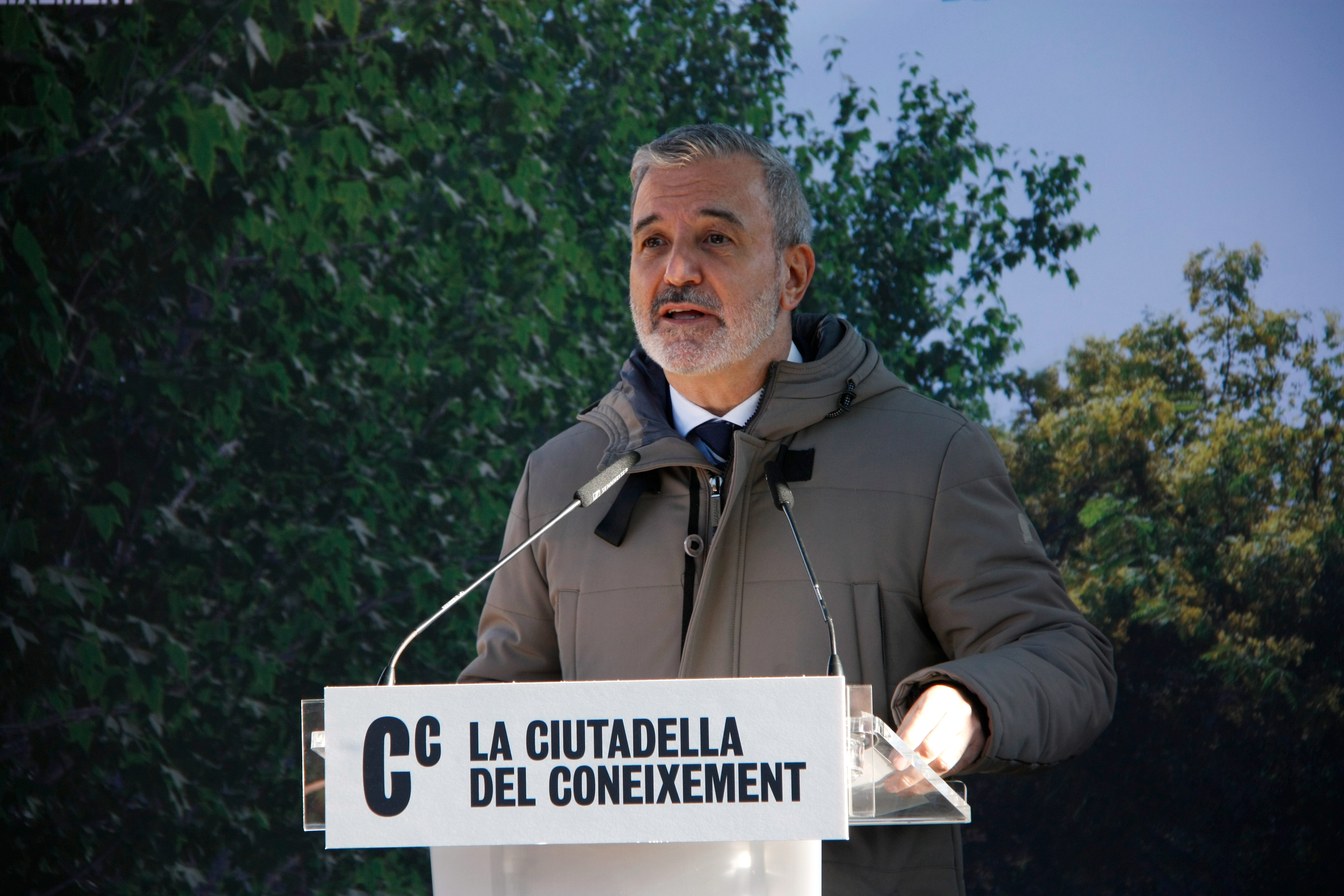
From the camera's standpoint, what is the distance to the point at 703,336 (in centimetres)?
167

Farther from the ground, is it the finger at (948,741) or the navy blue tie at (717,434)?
the navy blue tie at (717,434)

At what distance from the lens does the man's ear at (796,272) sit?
181 centimetres

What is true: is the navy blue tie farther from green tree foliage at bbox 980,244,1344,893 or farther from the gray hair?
green tree foliage at bbox 980,244,1344,893

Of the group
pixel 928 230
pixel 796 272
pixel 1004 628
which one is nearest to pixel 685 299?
pixel 796 272

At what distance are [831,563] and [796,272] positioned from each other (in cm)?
51

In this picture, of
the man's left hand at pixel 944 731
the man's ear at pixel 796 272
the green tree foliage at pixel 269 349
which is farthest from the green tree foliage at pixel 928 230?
the man's left hand at pixel 944 731

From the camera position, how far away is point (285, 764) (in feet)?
11.2

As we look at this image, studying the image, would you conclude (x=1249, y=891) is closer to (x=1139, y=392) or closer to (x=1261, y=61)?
(x=1139, y=392)

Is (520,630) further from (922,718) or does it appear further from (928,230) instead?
(928,230)

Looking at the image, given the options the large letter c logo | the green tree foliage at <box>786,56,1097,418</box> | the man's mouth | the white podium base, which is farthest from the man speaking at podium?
the green tree foliage at <box>786,56,1097,418</box>

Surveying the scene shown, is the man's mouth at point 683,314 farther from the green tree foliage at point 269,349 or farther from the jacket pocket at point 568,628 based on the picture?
the green tree foliage at point 269,349

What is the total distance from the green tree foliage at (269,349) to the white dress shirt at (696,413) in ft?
5.54

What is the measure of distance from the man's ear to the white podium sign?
996 millimetres

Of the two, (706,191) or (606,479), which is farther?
(706,191)
